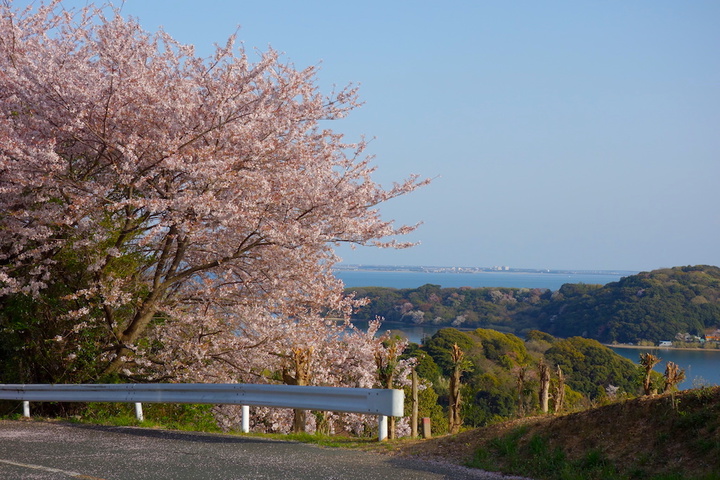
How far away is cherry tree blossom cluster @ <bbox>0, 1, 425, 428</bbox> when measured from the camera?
11.5m

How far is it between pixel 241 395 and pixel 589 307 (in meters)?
73.2

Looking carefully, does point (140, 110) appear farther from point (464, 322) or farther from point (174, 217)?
point (464, 322)

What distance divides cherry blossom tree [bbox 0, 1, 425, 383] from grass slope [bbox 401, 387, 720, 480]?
19.5ft

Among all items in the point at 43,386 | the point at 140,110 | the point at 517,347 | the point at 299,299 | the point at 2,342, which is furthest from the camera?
the point at 517,347

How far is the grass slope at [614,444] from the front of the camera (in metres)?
6.15

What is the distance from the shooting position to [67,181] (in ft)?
36.7

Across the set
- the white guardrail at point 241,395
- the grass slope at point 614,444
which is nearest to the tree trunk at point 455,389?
the white guardrail at point 241,395

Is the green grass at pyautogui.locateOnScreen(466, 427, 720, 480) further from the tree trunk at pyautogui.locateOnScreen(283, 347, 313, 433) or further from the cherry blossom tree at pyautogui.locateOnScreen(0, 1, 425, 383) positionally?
the cherry blossom tree at pyautogui.locateOnScreen(0, 1, 425, 383)

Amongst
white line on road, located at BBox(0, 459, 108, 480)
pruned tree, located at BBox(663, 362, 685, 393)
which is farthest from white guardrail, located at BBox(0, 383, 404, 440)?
pruned tree, located at BBox(663, 362, 685, 393)

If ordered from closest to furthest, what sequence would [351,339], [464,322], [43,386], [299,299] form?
[43,386] → [299,299] → [351,339] → [464,322]

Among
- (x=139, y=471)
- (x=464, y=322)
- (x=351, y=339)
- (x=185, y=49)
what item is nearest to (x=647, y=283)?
(x=464, y=322)

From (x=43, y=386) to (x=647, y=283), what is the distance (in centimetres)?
6965

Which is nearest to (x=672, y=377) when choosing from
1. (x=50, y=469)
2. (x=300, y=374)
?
(x=300, y=374)

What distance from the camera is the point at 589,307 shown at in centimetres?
7681
